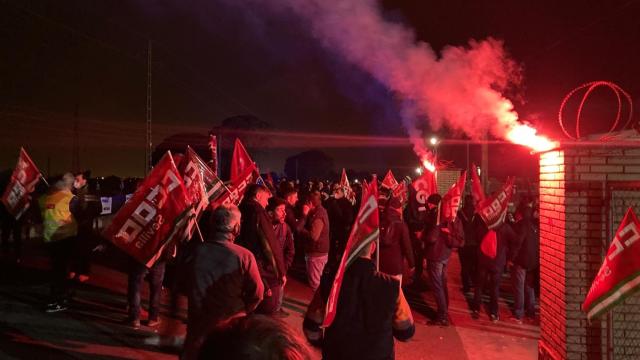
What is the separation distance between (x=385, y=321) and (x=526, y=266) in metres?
5.43

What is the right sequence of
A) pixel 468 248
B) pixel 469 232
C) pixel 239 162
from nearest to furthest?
pixel 239 162 < pixel 469 232 < pixel 468 248

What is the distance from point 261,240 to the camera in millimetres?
5664

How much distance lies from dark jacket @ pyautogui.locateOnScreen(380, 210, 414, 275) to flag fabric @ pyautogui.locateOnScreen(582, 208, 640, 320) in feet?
10.0

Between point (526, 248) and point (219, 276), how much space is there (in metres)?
6.01

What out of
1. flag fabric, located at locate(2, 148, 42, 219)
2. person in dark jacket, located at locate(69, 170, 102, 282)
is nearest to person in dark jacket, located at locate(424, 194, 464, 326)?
person in dark jacket, located at locate(69, 170, 102, 282)

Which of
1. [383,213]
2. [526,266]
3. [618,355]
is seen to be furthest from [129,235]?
[526,266]

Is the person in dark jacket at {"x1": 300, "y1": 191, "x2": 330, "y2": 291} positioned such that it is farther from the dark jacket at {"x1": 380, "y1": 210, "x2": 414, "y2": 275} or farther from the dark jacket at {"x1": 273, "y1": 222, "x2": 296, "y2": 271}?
the dark jacket at {"x1": 380, "y1": 210, "x2": 414, "y2": 275}

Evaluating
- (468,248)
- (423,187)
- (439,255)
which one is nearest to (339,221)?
(423,187)

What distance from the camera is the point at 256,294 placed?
420 cm

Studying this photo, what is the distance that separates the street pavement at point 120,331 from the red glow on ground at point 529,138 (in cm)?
290

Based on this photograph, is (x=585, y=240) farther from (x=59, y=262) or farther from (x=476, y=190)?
(x=59, y=262)

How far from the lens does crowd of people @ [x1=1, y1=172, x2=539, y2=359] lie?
3562 millimetres

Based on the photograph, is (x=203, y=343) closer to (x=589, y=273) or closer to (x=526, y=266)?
(x=589, y=273)

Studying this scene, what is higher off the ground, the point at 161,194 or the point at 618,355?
the point at 161,194
